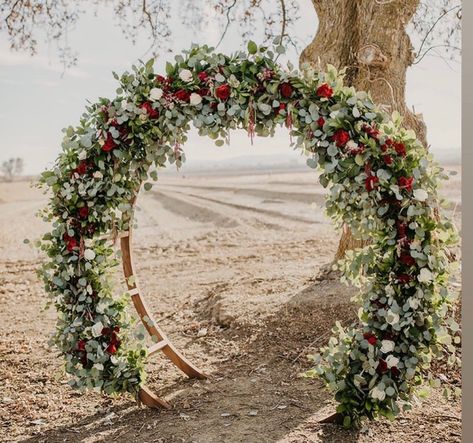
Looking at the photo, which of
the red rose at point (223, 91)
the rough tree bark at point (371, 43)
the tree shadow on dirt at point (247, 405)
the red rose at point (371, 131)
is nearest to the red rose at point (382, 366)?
the tree shadow on dirt at point (247, 405)

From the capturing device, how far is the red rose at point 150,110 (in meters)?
2.70

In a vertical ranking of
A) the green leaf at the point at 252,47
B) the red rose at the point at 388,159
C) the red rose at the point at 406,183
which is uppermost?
the green leaf at the point at 252,47

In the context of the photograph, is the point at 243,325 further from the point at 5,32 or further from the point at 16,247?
the point at 16,247

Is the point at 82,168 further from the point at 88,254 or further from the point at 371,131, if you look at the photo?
the point at 371,131

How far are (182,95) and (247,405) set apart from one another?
5.22 ft

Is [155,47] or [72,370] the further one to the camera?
[155,47]

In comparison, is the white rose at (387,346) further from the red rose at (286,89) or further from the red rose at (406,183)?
the red rose at (286,89)

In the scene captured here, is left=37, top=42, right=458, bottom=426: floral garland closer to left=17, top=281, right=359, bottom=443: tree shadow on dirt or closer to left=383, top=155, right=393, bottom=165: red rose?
left=383, top=155, right=393, bottom=165: red rose

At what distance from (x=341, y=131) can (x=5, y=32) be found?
152 inches

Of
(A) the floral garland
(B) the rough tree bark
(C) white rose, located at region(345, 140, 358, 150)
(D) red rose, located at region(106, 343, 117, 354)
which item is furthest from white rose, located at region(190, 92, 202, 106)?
(B) the rough tree bark

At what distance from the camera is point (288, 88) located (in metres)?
2.63

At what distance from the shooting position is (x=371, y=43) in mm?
4023

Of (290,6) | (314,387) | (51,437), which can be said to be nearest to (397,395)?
(314,387)

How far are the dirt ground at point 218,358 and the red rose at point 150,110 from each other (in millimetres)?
979
